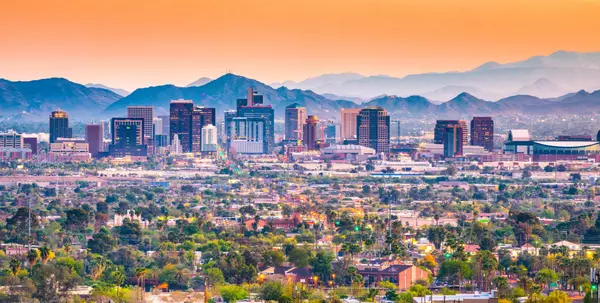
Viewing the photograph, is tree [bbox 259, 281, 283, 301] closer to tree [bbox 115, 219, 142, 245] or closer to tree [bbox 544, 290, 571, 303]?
tree [bbox 544, 290, 571, 303]

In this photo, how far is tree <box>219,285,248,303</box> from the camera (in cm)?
5659

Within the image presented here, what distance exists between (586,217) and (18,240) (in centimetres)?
3426

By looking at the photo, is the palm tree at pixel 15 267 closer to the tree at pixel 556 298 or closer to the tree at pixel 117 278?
the tree at pixel 117 278

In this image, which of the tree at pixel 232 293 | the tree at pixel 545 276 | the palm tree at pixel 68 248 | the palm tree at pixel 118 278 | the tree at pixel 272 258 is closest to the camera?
the tree at pixel 232 293

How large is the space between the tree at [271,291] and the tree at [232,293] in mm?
734

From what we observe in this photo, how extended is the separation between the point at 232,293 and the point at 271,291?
157 centimetres

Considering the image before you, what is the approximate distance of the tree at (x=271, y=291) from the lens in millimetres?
55906

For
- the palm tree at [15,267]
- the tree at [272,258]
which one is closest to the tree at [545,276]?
the tree at [272,258]

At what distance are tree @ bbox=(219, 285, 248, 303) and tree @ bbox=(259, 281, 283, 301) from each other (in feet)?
2.41

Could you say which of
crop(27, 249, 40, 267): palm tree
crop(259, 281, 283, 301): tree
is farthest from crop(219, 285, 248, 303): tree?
crop(27, 249, 40, 267): palm tree

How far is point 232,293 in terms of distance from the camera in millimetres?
57062

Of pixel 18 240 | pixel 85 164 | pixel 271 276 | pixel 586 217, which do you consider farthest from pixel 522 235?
pixel 85 164

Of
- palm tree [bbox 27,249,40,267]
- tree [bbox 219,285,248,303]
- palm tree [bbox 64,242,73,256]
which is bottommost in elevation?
tree [bbox 219,285,248,303]

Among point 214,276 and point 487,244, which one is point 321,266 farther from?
point 487,244
